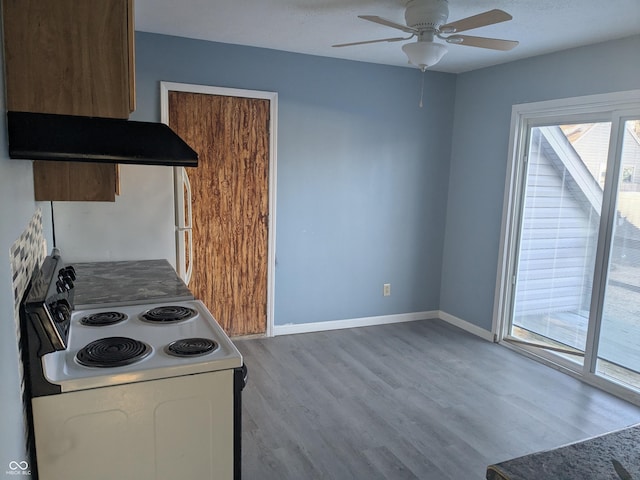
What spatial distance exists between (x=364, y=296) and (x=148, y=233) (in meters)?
2.26

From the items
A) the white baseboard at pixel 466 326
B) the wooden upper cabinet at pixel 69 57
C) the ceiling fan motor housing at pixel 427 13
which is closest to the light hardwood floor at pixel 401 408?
the white baseboard at pixel 466 326

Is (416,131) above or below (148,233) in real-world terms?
above

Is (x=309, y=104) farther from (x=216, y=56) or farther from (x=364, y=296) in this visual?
(x=364, y=296)

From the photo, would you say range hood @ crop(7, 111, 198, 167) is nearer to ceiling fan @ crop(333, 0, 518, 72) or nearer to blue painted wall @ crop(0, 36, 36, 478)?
blue painted wall @ crop(0, 36, 36, 478)

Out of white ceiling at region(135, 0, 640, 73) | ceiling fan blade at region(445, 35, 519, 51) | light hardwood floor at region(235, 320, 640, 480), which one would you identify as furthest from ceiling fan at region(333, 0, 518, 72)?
light hardwood floor at region(235, 320, 640, 480)

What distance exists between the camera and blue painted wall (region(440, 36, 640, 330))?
11.7 ft

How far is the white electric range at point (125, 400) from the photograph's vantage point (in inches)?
55.5

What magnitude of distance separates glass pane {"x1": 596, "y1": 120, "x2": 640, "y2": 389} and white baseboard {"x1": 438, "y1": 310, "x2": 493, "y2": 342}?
3.59 feet

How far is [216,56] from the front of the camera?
12.4ft

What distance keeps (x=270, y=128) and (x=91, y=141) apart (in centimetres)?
278

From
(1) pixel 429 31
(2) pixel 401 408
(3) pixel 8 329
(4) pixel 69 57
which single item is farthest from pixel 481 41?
(3) pixel 8 329

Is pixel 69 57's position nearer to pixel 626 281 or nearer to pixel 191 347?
pixel 191 347

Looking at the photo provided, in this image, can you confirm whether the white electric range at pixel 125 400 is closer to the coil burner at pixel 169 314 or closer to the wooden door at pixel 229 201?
the coil burner at pixel 169 314

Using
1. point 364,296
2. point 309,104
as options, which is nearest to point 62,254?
point 309,104
